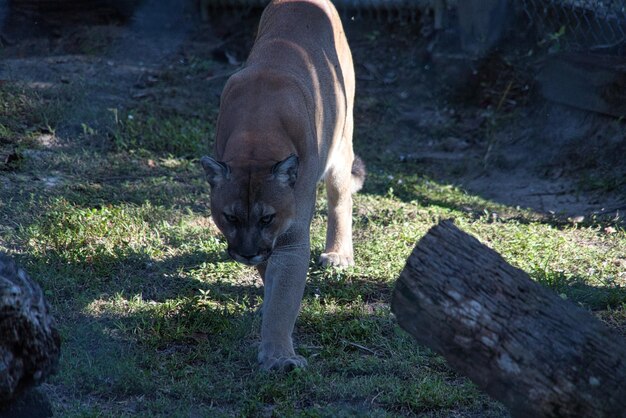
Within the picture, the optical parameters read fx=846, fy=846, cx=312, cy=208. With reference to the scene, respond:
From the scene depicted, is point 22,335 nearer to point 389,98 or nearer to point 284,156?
point 284,156

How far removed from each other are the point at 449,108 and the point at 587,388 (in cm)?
Answer: 587

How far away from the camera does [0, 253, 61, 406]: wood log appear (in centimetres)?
260

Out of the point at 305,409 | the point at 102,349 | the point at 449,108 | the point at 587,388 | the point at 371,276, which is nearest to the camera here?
the point at 587,388

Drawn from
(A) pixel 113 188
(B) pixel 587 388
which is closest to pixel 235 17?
(A) pixel 113 188

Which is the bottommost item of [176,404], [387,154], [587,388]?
[387,154]

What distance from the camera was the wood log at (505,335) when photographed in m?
2.69

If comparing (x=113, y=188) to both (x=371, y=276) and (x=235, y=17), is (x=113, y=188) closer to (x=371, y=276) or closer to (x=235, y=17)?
(x=371, y=276)

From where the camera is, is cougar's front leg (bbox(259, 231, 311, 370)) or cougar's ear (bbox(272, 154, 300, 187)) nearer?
cougar's front leg (bbox(259, 231, 311, 370))

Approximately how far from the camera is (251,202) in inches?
161

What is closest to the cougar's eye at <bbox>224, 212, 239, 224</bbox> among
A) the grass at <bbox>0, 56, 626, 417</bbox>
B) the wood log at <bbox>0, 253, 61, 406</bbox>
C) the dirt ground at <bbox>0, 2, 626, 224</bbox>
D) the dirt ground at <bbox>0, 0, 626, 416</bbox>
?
the grass at <bbox>0, 56, 626, 417</bbox>

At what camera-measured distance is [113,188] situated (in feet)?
20.0

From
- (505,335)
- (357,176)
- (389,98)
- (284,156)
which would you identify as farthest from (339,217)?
(389,98)

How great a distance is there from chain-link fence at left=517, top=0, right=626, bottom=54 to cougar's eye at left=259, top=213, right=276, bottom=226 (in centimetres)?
427

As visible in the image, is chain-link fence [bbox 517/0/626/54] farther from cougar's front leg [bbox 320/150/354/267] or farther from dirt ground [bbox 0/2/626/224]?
cougar's front leg [bbox 320/150/354/267]
